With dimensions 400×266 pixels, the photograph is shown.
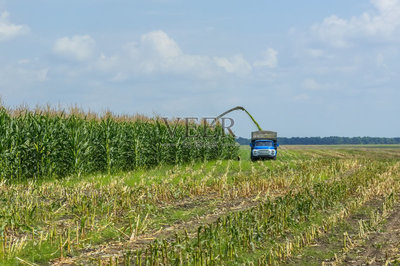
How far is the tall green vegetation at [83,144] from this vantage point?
746 inches

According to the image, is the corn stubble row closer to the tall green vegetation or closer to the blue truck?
the tall green vegetation

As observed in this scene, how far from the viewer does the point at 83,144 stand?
2088 centimetres

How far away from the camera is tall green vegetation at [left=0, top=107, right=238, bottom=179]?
18953 millimetres

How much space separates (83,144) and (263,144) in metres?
14.3

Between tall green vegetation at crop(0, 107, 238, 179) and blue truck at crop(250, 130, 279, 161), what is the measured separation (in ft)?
12.2

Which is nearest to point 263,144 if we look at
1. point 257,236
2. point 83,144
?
point 83,144

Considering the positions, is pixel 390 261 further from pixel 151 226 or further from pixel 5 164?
pixel 5 164

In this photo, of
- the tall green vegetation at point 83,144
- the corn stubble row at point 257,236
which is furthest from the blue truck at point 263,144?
the corn stubble row at point 257,236

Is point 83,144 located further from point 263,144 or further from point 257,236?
point 263,144

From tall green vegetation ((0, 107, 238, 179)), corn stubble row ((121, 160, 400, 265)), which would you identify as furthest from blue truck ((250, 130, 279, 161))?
corn stubble row ((121, 160, 400, 265))

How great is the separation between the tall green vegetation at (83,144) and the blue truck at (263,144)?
3703 mm

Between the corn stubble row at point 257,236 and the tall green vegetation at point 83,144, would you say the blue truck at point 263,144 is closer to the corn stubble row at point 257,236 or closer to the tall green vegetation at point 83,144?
the tall green vegetation at point 83,144

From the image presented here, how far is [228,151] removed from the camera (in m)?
36.0

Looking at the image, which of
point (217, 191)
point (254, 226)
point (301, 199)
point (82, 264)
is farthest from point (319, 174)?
point (82, 264)
